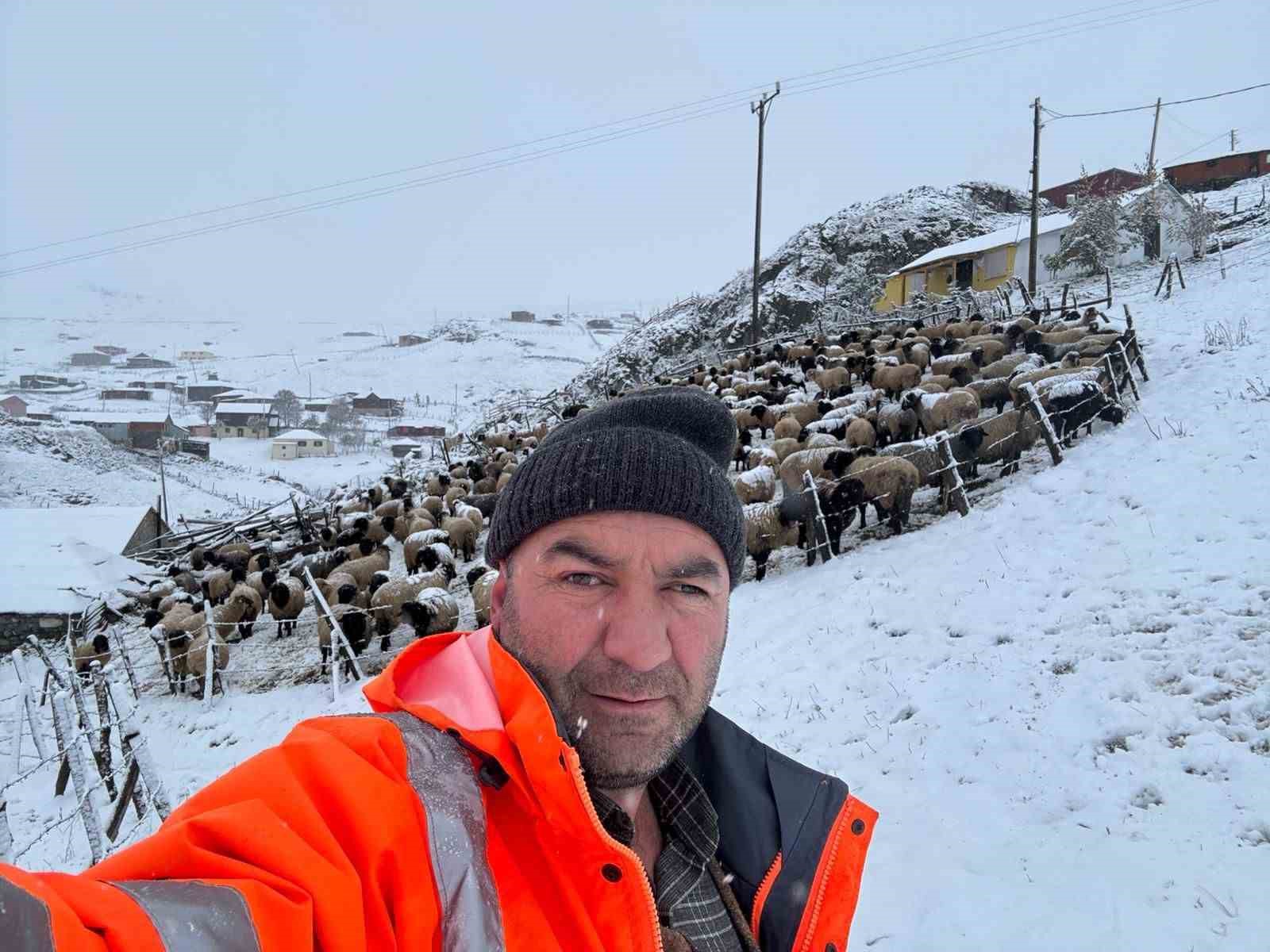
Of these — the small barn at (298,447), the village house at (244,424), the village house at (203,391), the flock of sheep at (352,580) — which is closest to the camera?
the flock of sheep at (352,580)

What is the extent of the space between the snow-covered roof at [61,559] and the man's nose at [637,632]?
1869 cm

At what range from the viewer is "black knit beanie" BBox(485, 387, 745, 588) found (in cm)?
181

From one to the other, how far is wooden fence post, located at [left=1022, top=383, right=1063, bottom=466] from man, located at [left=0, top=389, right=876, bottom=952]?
10275 millimetres

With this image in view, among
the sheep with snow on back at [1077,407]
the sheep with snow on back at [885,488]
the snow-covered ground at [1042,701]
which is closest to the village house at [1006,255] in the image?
the sheep with snow on back at [1077,407]

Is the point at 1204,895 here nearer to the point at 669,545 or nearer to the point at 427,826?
the point at 669,545

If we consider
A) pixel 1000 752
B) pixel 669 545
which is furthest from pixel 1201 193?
pixel 669 545

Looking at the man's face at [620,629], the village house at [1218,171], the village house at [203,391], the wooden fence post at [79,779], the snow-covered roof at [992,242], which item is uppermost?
the village house at [1218,171]

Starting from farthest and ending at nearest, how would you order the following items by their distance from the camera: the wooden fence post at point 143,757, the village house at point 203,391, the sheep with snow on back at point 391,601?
the village house at point 203,391 < the sheep with snow on back at point 391,601 < the wooden fence post at point 143,757

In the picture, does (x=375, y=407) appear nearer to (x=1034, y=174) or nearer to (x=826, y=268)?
(x=826, y=268)

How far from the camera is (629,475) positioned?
1831mm

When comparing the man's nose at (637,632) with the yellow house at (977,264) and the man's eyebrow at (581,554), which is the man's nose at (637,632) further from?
the yellow house at (977,264)

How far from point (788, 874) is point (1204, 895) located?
3.27 m

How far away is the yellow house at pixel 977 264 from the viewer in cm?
3606

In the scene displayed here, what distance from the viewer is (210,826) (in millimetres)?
Answer: 1068
